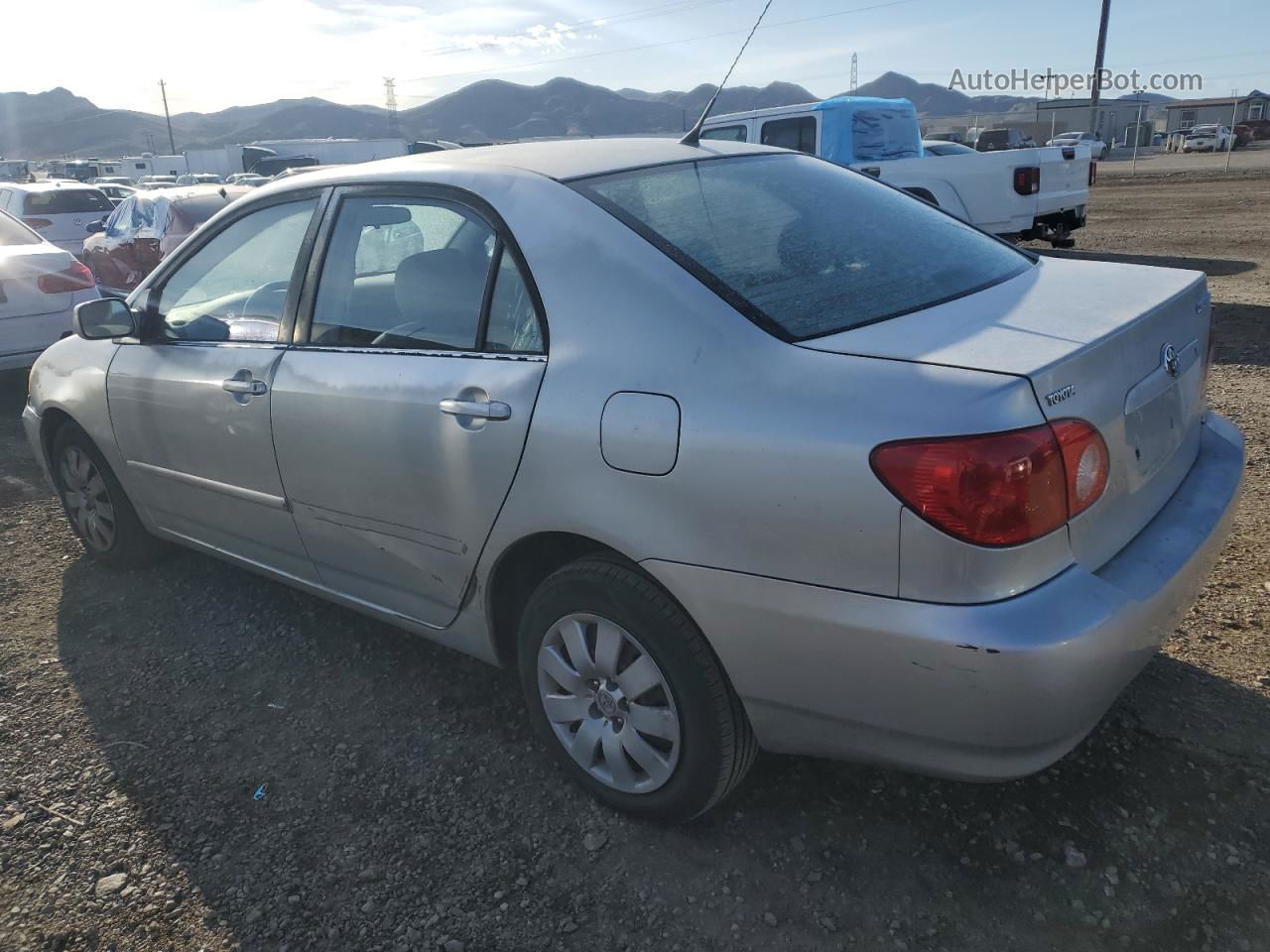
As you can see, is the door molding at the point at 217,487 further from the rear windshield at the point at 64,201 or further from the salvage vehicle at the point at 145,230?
the rear windshield at the point at 64,201

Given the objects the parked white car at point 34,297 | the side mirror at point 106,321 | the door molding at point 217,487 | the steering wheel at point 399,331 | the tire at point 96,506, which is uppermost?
the steering wheel at point 399,331

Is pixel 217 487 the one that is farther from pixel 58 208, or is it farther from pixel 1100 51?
pixel 1100 51

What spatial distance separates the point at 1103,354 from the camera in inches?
81.1

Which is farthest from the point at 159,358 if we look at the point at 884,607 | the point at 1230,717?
the point at 1230,717

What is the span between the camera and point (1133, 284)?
8.50 feet

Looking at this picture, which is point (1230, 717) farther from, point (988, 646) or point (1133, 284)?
point (988, 646)

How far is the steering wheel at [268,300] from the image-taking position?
3205 millimetres

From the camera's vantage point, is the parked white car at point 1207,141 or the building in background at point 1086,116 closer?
the parked white car at point 1207,141

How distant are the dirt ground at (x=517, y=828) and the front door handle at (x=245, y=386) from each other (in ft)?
3.36

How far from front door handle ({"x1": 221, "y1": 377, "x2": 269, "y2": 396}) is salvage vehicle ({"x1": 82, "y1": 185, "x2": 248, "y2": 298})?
24.2 ft

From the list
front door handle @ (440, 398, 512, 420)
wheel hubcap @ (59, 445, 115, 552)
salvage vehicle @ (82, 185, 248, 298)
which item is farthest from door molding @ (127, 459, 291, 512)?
salvage vehicle @ (82, 185, 248, 298)

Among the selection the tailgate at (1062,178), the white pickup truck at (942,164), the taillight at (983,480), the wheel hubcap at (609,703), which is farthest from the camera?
the tailgate at (1062,178)

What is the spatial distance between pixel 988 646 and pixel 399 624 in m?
1.87

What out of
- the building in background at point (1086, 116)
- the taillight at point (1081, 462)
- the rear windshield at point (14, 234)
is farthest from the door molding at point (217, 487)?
the building in background at point (1086, 116)
